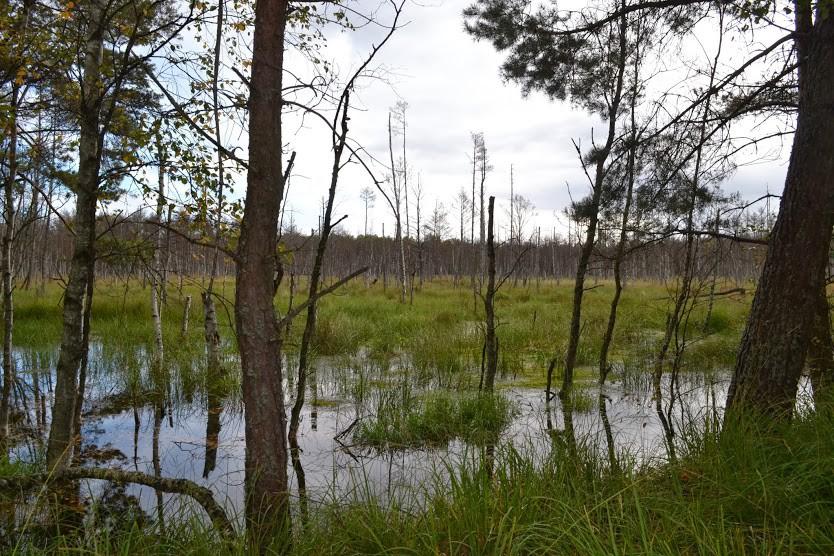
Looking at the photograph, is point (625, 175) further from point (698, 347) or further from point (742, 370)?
point (698, 347)

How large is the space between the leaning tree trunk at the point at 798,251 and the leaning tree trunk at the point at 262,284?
3.25m

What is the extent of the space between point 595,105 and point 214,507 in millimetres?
5867

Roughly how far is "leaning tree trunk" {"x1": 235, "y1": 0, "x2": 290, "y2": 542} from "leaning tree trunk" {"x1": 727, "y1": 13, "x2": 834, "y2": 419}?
3.25 meters

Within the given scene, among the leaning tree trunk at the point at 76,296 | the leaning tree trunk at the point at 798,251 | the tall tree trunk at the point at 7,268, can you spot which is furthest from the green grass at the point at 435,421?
the tall tree trunk at the point at 7,268

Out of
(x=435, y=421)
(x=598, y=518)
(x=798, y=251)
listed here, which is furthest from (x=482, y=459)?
(x=798, y=251)

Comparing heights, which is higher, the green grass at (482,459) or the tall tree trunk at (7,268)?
the tall tree trunk at (7,268)

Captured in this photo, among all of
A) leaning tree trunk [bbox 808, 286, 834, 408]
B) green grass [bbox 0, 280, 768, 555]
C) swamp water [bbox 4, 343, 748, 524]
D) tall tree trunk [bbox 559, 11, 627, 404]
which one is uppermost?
tall tree trunk [bbox 559, 11, 627, 404]

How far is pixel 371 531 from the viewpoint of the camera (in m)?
2.45

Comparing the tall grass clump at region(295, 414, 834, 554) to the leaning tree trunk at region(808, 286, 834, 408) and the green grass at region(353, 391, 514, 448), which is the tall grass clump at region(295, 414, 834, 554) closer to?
the leaning tree trunk at region(808, 286, 834, 408)

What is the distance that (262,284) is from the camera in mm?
2396

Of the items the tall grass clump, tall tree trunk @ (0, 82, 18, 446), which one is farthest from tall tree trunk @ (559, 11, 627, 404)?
A: tall tree trunk @ (0, 82, 18, 446)

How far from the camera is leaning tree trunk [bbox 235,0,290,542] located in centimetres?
239

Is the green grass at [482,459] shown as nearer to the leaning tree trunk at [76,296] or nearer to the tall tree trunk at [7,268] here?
the leaning tree trunk at [76,296]

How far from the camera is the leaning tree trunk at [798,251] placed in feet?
12.5
